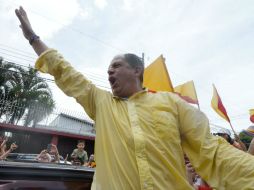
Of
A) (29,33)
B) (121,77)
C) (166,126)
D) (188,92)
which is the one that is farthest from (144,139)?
(188,92)

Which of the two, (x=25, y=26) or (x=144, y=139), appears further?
(x=25, y=26)

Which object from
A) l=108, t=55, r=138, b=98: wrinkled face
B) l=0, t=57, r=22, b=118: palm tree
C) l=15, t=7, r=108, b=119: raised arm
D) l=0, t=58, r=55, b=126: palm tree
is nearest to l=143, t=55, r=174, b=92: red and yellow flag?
l=108, t=55, r=138, b=98: wrinkled face

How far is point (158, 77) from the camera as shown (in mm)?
4945

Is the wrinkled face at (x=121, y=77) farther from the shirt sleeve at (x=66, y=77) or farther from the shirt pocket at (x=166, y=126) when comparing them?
the shirt pocket at (x=166, y=126)

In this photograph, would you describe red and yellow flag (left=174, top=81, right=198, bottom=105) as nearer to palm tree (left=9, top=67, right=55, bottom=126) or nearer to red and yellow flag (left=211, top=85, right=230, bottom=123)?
red and yellow flag (left=211, top=85, right=230, bottom=123)

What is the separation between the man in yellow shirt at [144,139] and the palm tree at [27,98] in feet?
62.2

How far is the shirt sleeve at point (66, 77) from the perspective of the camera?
175 cm

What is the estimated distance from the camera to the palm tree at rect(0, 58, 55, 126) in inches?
797

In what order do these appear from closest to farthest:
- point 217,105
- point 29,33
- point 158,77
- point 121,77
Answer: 1. point 29,33
2. point 121,77
3. point 158,77
4. point 217,105

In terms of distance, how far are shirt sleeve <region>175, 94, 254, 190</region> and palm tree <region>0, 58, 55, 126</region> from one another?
63.0 ft

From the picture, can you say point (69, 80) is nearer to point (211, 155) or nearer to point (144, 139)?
point (144, 139)

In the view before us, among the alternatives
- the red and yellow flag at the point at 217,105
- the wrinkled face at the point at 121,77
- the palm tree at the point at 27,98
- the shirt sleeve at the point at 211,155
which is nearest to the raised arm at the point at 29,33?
the wrinkled face at the point at 121,77

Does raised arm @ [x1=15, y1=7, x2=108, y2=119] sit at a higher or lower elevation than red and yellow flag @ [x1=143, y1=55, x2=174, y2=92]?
lower

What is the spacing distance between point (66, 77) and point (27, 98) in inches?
872
